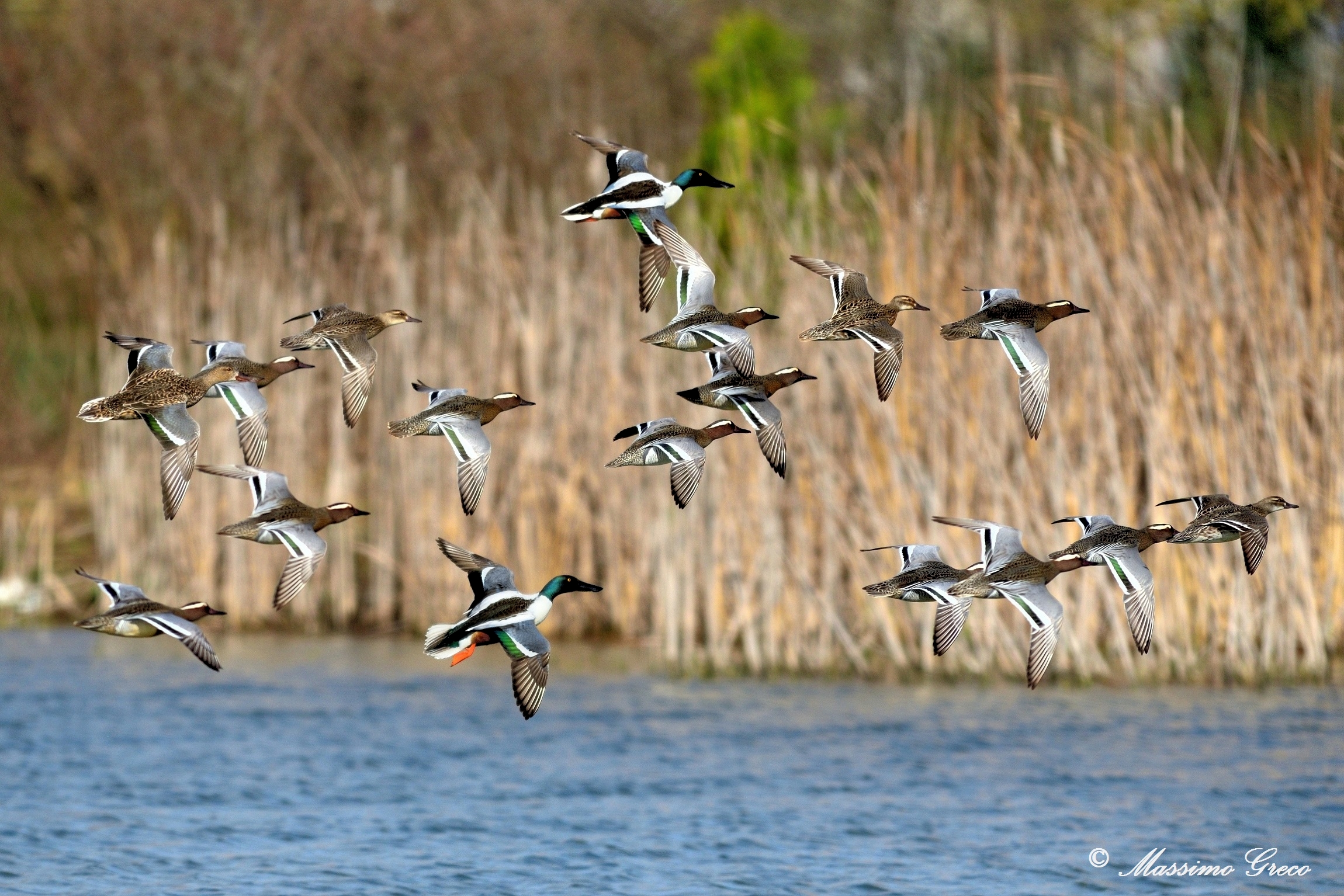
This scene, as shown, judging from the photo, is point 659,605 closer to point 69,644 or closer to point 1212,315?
point 1212,315

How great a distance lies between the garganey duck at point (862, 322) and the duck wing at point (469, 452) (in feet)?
2.23

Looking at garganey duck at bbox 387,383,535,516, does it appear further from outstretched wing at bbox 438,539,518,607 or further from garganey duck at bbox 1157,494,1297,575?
garganey duck at bbox 1157,494,1297,575

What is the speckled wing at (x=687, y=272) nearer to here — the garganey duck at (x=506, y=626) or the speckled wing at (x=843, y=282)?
the speckled wing at (x=843, y=282)

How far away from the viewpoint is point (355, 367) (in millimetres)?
4043

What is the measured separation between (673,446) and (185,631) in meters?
1.10

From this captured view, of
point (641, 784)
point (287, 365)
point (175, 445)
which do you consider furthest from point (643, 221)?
point (641, 784)

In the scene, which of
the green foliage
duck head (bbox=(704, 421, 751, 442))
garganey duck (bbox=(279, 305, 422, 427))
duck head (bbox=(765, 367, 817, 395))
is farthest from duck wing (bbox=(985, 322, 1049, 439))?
the green foliage

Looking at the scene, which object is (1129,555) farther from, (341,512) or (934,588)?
(341,512)

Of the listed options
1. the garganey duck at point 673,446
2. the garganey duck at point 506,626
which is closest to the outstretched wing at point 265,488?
the garganey duck at point 506,626

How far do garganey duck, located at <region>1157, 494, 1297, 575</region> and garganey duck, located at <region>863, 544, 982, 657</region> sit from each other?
1.51 feet

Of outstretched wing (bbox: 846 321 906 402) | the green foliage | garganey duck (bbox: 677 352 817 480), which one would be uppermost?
the green foliage

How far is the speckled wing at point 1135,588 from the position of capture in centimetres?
398

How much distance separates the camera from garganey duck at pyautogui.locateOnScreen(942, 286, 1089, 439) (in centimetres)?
391

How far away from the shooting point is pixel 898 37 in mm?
26156
